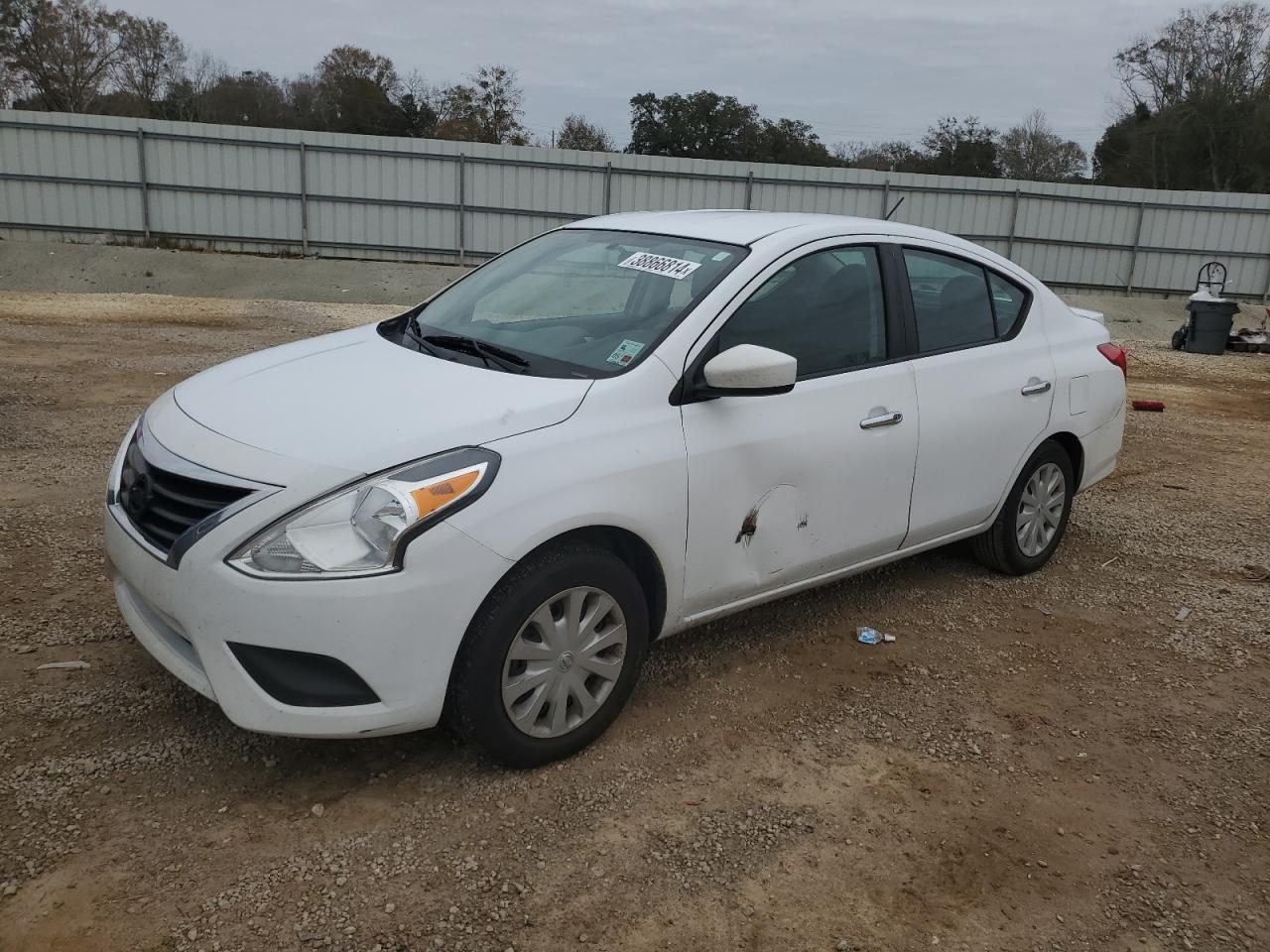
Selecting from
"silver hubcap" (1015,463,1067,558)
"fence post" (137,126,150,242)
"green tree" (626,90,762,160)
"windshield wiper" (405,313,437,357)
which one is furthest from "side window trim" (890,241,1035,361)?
"green tree" (626,90,762,160)

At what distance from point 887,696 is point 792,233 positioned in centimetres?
179

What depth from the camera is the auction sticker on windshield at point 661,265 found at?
12.2 ft

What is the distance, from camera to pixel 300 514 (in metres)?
2.71

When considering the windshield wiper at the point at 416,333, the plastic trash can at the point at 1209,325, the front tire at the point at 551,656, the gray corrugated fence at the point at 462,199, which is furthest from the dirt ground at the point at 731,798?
the gray corrugated fence at the point at 462,199

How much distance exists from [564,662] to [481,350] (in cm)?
117

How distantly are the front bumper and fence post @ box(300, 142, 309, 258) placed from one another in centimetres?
2052

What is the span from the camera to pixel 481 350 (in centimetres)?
358

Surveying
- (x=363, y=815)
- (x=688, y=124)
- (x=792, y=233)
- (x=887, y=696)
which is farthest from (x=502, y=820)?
(x=688, y=124)

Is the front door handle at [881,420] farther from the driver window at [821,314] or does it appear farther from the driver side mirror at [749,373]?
the driver side mirror at [749,373]

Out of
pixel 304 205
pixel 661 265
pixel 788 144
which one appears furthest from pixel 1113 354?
pixel 788 144

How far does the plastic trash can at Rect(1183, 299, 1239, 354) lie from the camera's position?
16.1 m

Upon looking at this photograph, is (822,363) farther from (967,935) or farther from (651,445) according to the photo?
(967,935)

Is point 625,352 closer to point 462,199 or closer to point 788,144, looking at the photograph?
point 462,199

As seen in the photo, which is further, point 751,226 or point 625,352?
point 751,226
